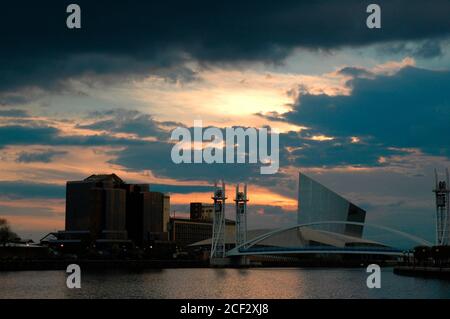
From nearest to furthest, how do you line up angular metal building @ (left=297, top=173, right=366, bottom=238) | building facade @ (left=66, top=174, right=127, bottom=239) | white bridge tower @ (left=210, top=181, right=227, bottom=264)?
white bridge tower @ (left=210, top=181, right=227, bottom=264), angular metal building @ (left=297, top=173, right=366, bottom=238), building facade @ (left=66, top=174, right=127, bottom=239)

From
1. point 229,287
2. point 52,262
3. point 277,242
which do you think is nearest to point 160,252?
point 277,242

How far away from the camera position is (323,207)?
164 metres

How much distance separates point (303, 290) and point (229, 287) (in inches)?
268

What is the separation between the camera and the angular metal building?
539 feet

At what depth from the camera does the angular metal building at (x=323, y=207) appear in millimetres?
164375

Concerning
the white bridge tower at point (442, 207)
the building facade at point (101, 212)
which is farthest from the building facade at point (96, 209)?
the white bridge tower at point (442, 207)

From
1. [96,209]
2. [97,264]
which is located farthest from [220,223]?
[96,209]

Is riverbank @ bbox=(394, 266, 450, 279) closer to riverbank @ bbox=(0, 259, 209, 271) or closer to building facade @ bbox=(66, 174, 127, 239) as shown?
riverbank @ bbox=(0, 259, 209, 271)

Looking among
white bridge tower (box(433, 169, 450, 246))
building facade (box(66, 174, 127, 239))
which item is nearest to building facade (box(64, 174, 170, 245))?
building facade (box(66, 174, 127, 239))
